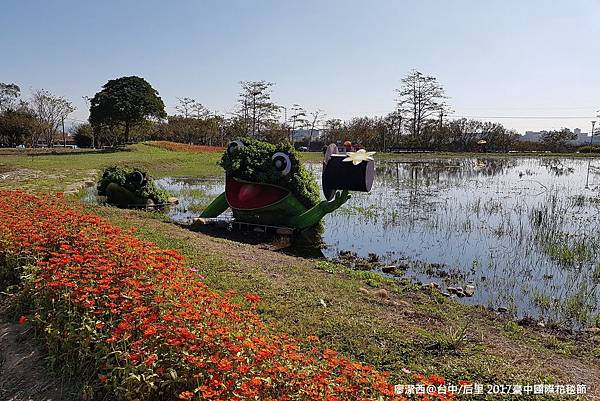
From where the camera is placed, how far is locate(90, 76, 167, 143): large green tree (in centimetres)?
3122

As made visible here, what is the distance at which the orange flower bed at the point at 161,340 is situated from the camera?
2517 millimetres

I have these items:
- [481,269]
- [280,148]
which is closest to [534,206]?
[481,269]

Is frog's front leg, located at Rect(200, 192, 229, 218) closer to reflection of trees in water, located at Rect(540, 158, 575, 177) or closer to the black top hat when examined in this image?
the black top hat

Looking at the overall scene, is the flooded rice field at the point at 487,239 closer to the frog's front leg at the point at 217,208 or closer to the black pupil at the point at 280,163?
the frog's front leg at the point at 217,208

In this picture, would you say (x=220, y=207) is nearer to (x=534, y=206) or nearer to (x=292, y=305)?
(x=292, y=305)

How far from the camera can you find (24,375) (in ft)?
10.7

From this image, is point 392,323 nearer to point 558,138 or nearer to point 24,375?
point 24,375

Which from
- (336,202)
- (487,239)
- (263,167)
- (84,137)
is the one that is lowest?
(487,239)

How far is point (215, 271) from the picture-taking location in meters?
6.19

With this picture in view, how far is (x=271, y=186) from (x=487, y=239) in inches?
201

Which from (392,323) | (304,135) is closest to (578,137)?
(304,135)

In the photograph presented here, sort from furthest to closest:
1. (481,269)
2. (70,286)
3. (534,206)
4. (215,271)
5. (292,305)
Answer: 1. (534,206)
2. (481,269)
3. (215,271)
4. (292,305)
5. (70,286)

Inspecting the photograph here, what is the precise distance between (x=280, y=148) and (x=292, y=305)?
18.6 ft

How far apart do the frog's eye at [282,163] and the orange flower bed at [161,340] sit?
18.7 ft
